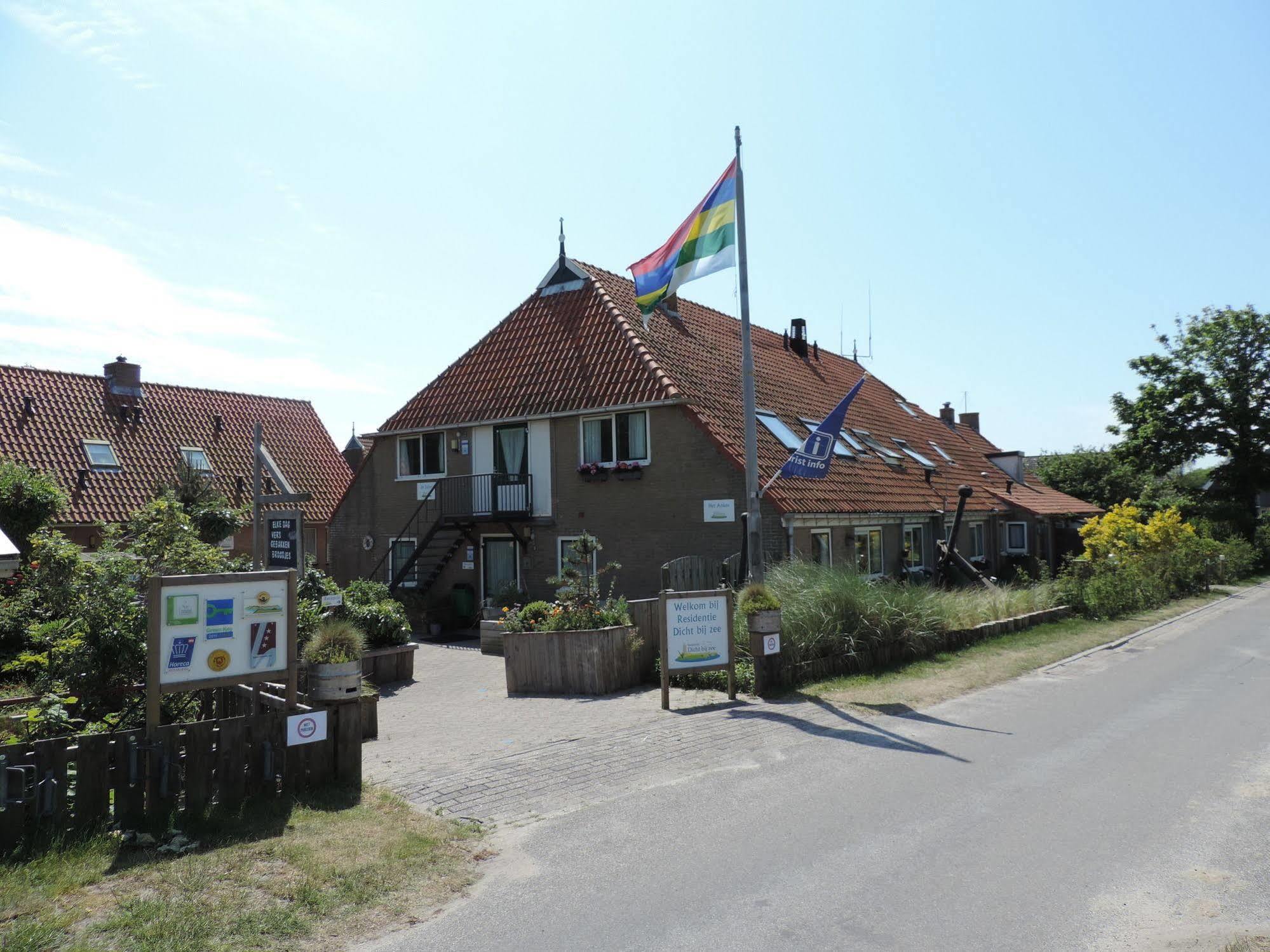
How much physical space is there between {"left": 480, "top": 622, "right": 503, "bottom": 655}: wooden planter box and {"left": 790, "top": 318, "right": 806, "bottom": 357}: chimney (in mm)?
14903

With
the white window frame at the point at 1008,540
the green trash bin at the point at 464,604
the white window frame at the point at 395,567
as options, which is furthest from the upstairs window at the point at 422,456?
the white window frame at the point at 1008,540

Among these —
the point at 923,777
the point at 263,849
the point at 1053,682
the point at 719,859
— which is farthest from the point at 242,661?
the point at 1053,682

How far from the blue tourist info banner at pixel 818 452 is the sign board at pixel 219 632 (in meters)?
7.81

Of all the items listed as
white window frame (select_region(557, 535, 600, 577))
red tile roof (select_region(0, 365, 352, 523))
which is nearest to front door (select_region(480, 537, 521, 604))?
white window frame (select_region(557, 535, 600, 577))

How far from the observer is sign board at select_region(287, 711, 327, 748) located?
698 cm

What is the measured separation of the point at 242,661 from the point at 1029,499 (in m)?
29.4

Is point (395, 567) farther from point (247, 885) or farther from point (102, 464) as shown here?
point (247, 885)

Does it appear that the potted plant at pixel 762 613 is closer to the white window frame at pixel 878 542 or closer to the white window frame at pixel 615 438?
the white window frame at pixel 615 438

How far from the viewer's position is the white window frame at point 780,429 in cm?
1961

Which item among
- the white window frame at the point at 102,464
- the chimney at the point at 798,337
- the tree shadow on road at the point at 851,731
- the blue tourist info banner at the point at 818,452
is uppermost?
the chimney at the point at 798,337

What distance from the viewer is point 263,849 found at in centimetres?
588

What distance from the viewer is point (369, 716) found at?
379 inches

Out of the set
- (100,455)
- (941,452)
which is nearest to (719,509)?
(941,452)

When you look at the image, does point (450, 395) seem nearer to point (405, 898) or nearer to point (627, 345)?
point (627, 345)
